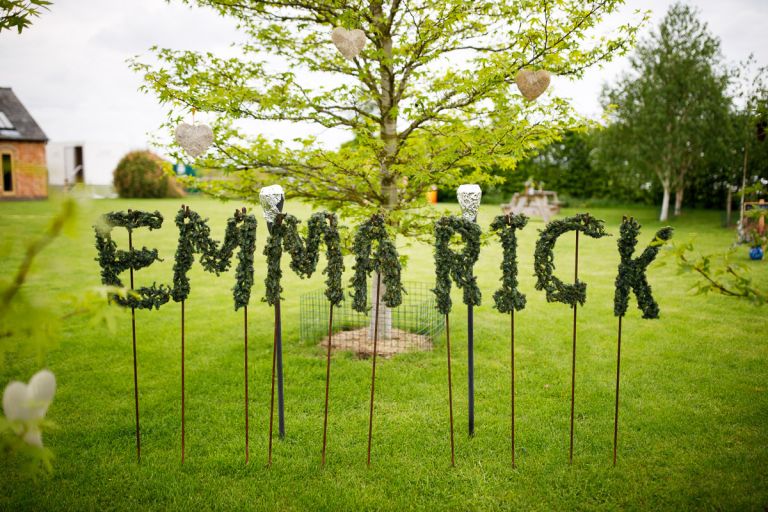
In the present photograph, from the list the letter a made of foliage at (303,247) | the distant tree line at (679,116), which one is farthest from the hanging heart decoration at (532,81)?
the distant tree line at (679,116)

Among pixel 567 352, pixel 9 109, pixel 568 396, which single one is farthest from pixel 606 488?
pixel 9 109

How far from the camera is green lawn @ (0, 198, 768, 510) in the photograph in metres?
3.09

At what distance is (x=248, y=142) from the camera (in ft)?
17.3

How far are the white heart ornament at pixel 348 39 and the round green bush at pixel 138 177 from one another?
90.5 ft

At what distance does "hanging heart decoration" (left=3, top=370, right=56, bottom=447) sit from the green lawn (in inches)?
8.9

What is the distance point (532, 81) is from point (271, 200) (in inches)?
93.1

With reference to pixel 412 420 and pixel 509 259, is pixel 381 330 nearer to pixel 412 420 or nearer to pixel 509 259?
pixel 412 420

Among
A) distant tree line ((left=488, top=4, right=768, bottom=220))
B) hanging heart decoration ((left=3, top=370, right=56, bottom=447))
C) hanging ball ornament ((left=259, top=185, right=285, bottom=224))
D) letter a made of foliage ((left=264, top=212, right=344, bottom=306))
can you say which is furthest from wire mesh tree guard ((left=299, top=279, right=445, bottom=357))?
distant tree line ((left=488, top=4, right=768, bottom=220))

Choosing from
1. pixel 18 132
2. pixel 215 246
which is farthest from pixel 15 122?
pixel 215 246

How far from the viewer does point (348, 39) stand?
4.10 m

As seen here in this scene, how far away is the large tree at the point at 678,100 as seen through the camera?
1783 centimetres

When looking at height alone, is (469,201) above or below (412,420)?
above

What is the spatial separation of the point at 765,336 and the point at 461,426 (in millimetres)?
4430

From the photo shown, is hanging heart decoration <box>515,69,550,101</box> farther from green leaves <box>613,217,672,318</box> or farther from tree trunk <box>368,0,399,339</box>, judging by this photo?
green leaves <box>613,217,672,318</box>
